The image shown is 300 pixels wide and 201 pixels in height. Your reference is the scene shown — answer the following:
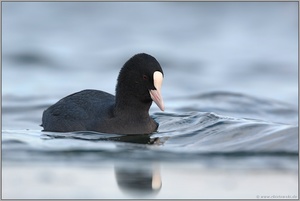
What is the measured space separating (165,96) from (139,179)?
6.86 meters

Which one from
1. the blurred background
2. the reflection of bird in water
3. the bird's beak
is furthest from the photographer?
the blurred background

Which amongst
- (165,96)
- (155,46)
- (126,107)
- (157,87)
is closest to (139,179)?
(157,87)

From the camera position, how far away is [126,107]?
995 cm

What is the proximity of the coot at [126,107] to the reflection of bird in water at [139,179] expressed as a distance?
5.28ft

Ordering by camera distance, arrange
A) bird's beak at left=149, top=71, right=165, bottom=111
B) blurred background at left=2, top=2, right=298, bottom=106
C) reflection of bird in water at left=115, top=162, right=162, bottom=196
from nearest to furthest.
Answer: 1. reflection of bird in water at left=115, top=162, right=162, bottom=196
2. bird's beak at left=149, top=71, right=165, bottom=111
3. blurred background at left=2, top=2, right=298, bottom=106

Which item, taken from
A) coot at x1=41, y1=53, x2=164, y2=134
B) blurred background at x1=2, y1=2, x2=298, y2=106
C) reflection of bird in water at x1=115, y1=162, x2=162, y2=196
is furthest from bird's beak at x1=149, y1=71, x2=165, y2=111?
blurred background at x1=2, y1=2, x2=298, y2=106

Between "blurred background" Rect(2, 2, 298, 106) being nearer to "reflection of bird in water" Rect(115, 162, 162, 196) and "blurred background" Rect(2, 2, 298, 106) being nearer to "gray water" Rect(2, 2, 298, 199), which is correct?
"gray water" Rect(2, 2, 298, 199)

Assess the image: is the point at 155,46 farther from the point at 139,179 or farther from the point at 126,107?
the point at 139,179

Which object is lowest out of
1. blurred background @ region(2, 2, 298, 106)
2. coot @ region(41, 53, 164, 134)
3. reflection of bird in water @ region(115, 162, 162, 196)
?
reflection of bird in water @ region(115, 162, 162, 196)

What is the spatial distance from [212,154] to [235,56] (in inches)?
436

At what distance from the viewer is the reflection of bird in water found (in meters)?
7.44

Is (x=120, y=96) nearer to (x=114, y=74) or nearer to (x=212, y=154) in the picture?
(x=212, y=154)

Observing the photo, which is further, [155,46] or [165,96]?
[155,46]

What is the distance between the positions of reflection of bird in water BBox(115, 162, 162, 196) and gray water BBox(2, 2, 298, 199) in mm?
10
